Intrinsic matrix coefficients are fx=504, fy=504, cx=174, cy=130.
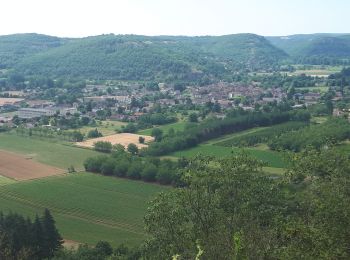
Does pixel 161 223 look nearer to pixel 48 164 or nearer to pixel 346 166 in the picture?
pixel 346 166

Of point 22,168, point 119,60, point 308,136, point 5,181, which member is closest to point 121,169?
point 5,181

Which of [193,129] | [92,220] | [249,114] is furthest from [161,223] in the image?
[249,114]

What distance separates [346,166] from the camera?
13867 mm

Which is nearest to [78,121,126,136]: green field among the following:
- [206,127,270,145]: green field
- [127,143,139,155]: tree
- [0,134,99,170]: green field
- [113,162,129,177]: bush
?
[0,134,99,170]: green field

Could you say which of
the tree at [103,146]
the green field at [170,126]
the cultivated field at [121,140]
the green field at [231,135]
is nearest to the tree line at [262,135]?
the green field at [231,135]

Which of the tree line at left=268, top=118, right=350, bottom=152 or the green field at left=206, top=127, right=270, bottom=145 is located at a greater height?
the tree line at left=268, top=118, right=350, bottom=152

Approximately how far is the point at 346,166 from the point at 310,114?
5004 centimetres

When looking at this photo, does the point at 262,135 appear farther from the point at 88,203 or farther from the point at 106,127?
the point at 88,203

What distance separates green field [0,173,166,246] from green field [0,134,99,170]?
5.00m

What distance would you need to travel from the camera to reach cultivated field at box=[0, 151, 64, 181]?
39.3 meters

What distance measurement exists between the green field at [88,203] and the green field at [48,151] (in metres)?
5.00

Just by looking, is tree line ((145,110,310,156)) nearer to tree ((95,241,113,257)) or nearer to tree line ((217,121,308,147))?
tree line ((217,121,308,147))

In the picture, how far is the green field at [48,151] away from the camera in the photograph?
4401 centimetres

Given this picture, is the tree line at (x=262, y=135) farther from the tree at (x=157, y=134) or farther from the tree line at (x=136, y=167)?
the tree line at (x=136, y=167)
